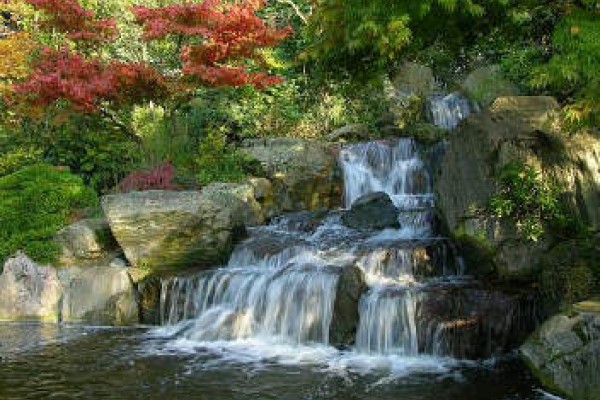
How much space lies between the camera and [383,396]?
26.1 feet

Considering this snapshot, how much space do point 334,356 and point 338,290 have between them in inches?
39.0

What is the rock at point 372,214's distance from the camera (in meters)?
12.9

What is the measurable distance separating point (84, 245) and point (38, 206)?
1.49 m

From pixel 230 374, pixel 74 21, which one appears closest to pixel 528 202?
pixel 230 374

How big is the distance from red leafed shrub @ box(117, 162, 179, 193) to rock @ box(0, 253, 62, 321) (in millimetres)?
2624

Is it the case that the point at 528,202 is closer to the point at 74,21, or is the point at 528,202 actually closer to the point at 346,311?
the point at 346,311

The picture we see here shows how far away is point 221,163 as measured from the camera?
1544 centimetres

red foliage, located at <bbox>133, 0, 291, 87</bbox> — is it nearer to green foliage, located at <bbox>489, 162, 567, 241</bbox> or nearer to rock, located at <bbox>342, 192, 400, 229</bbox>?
rock, located at <bbox>342, 192, 400, 229</bbox>

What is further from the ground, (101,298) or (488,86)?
(488,86)

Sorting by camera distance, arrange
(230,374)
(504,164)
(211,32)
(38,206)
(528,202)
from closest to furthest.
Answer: (230,374) → (528,202) → (504,164) → (38,206) → (211,32)

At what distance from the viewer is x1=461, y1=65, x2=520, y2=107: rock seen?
15273 millimetres

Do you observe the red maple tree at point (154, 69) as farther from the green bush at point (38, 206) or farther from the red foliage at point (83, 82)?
the green bush at point (38, 206)

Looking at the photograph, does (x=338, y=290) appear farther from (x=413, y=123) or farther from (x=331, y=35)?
(x=413, y=123)

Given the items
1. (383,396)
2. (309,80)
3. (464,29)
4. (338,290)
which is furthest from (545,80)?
(309,80)
